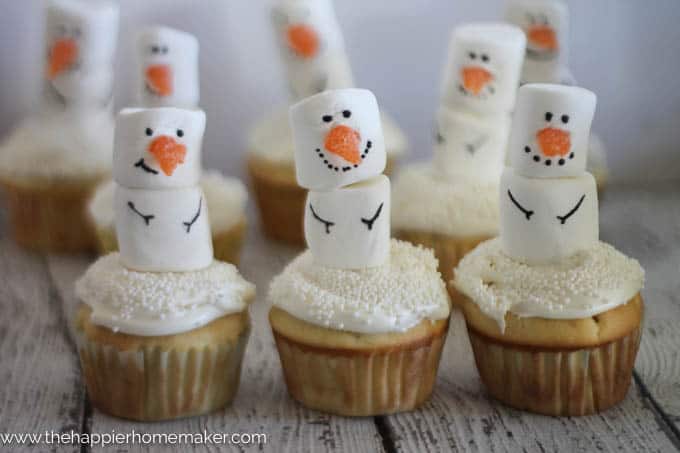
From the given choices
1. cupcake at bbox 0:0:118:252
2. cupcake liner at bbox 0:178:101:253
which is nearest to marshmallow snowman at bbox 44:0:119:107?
cupcake at bbox 0:0:118:252

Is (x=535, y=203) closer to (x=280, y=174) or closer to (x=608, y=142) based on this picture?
(x=280, y=174)

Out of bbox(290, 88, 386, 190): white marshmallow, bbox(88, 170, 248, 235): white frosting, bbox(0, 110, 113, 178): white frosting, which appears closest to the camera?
bbox(290, 88, 386, 190): white marshmallow

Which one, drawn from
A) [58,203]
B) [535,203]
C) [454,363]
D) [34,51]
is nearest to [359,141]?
[535,203]

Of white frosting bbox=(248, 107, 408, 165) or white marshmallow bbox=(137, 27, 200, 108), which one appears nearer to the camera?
white marshmallow bbox=(137, 27, 200, 108)

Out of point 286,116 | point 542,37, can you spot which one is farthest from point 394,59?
point 542,37

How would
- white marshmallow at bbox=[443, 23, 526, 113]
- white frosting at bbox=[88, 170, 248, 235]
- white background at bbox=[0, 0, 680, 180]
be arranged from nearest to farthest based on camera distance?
1. white marshmallow at bbox=[443, 23, 526, 113]
2. white frosting at bbox=[88, 170, 248, 235]
3. white background at bbox=[0, 0, 680, 180]

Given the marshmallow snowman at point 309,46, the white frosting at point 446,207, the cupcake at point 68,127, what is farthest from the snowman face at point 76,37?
the white frosting at point 446,207

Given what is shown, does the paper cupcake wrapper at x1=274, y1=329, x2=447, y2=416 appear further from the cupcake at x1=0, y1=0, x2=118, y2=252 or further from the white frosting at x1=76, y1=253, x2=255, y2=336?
the cupcake at x1=0, y1=0, x2=118, y2=252
